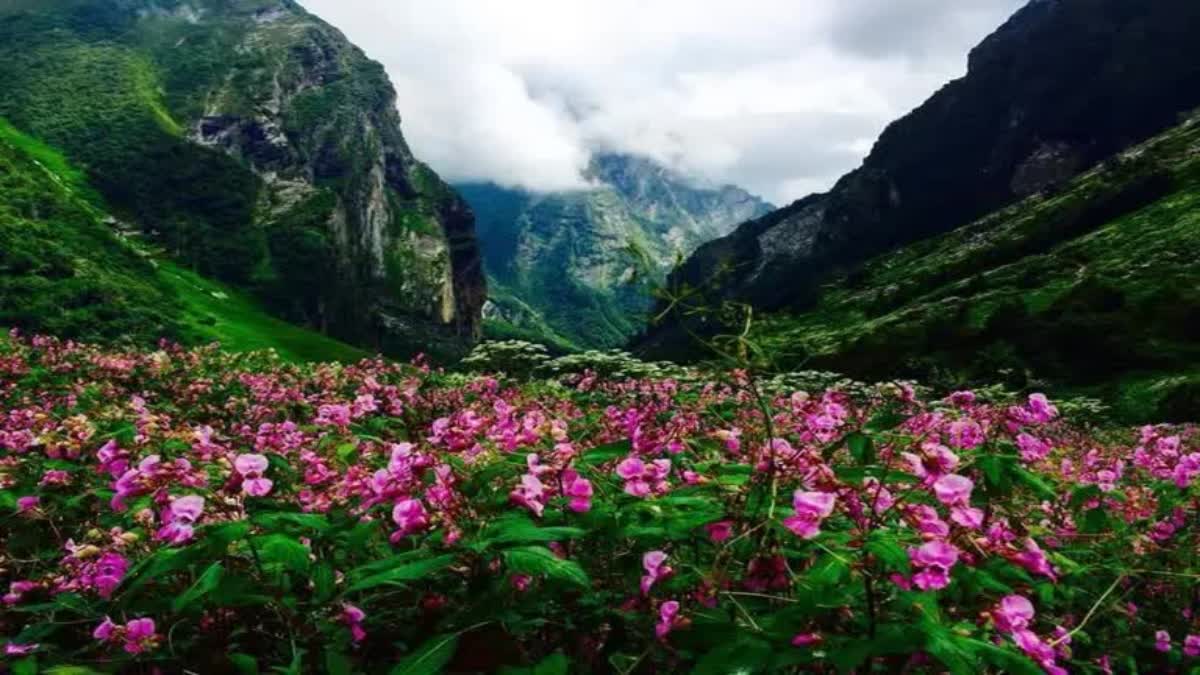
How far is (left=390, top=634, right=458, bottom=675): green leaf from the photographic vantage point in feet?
8.43

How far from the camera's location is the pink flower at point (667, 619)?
118 inches

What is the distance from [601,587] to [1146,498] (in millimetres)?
6462

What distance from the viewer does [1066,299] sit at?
87.5 metres

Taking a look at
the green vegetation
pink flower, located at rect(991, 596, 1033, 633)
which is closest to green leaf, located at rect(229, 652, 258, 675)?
pink flower, located at rect(991, 596, 1033, 633)

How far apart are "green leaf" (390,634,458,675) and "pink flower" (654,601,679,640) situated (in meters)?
0.78

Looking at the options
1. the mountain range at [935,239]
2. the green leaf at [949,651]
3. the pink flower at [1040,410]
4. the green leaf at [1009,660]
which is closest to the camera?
the green leaf at [949,651]

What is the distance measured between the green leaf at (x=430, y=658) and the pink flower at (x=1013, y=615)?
2.12 meters

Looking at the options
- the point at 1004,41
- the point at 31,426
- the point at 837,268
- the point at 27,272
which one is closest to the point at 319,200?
the point at 27,272

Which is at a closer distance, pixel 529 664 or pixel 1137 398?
pixel 529 664

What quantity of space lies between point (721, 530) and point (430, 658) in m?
1.31

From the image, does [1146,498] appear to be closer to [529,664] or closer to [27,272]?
[529,664]

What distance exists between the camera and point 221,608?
3904 millimetres

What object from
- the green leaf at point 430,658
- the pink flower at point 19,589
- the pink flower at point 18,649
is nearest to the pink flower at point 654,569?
the green leaf at point 430,658

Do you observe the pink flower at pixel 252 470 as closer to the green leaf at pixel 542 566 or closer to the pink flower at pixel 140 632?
the pink flower at pixel 140 632
